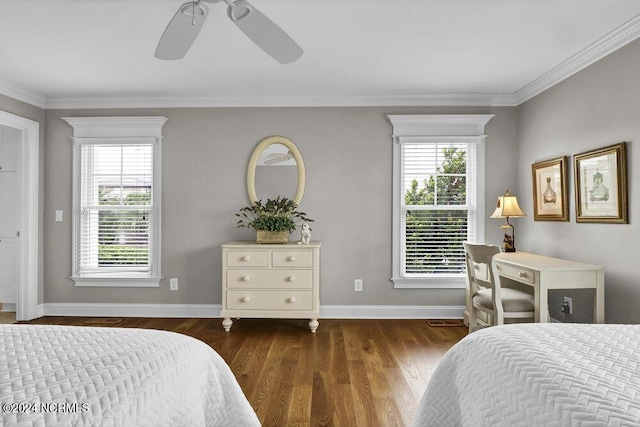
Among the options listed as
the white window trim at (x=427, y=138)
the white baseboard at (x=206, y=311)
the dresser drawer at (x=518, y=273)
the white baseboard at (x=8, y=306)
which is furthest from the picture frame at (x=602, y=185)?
the white baseboard at (x=8, y=306)

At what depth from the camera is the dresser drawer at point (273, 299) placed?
3561 mm

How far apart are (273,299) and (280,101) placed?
6.91 feet

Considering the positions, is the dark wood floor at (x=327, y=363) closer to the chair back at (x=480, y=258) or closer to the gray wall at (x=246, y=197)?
the gray wall at (x=246, y=197)

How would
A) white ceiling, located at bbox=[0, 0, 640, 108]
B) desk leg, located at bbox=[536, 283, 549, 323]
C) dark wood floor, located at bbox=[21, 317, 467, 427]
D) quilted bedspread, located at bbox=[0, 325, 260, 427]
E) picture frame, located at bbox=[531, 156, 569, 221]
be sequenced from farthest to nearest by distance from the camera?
1. picture frame, located at bbox=[531, 156, 569, 221]
2. desk leg, located at bbox=[536, 283, 549, 323]
3. white ceiling, located at bbox=[0, 0, 640, 108]
4. dark wood floor, located at bbox=[21, 317, 467, 427]
5. quilted bedspread, located at bbox=[0, 325, 260, 427]

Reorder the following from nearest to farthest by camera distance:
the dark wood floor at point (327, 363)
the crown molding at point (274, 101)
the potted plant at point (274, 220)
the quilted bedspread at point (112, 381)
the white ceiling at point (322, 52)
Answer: the quilted bedspread at point (112, 381)
the dark wood floor at point (327, 363)
the white ceiling at point (322, 52)
the potted plant at point (274, 220)
the crown molding at point (274, 101)

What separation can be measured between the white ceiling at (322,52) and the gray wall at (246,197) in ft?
0.67

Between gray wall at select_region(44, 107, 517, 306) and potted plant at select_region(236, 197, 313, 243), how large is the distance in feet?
0.69

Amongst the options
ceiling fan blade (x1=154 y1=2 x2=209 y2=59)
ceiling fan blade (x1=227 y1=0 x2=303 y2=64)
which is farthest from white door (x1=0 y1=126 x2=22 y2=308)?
ceiling fan blade (x1=227 y1=0 x2=303 y2=64)

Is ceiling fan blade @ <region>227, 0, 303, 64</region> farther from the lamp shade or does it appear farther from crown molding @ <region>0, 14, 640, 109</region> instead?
the lamp shade

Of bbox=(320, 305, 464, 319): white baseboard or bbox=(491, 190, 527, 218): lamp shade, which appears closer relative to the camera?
bbox=(491, 190, 527, 218): lamp shade

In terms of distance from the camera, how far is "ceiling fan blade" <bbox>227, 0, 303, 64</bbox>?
5.92 feet

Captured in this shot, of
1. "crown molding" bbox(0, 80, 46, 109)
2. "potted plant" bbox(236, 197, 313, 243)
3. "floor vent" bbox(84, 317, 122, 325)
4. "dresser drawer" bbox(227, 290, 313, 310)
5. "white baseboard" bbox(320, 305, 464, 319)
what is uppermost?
"crown molding" bbox(0, 80, 46, 109)

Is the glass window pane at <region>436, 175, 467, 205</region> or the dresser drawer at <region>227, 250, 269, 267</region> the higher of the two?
the glass window pane at <region>436, 175, 467, 205</region>

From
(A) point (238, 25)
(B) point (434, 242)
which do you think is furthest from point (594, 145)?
(A) point (238, 25)
